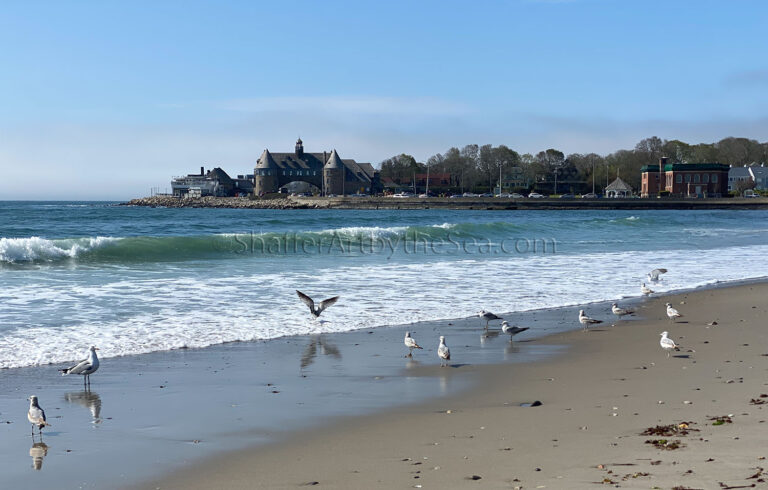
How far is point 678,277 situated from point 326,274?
9.04 metres

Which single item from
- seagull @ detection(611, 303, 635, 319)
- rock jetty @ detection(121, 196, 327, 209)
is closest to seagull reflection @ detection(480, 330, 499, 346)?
seagull @ detection(611, 303, 635, 319)

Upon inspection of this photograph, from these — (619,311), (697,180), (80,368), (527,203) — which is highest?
(697,180)

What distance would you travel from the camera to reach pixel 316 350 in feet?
32.0

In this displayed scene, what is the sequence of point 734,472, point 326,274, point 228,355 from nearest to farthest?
point 734,472 < point 228,355 < point 326,274

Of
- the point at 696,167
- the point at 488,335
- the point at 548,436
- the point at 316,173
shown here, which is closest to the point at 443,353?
the point at 488,335

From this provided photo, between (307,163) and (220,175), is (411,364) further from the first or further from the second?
(220,175)

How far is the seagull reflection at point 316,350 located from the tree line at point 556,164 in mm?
130066

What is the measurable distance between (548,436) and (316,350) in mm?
4605

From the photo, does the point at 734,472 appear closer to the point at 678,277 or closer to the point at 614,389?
the point at 614,389


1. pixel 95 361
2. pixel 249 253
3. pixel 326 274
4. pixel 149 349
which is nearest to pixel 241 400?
pixel 95 361

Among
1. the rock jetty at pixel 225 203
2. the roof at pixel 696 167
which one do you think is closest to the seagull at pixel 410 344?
the rock jetty at pixel 225 203

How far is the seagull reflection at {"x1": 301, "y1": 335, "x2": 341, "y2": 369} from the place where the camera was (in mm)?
9078

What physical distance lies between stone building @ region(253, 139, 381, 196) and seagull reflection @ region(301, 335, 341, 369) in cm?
13037

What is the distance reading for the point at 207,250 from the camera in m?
26.4
